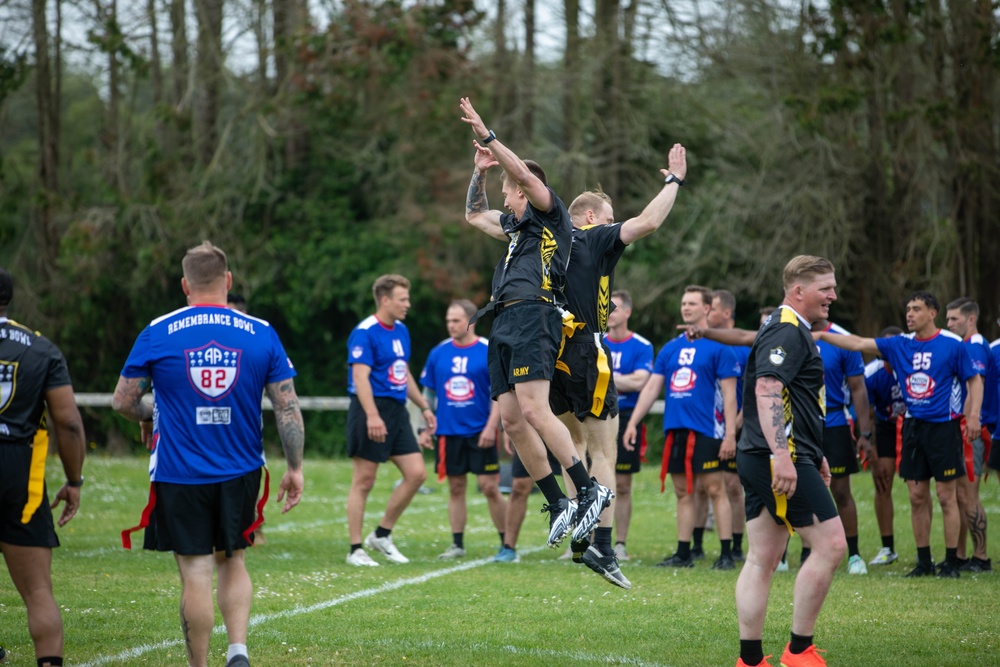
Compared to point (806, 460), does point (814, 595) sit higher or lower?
lower

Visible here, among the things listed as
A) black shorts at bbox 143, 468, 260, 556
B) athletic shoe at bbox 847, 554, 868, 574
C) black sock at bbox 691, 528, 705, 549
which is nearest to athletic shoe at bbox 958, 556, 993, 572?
athletic shoe at bbox 847, 554, 868, 574

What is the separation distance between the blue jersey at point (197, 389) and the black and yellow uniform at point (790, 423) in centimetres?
264

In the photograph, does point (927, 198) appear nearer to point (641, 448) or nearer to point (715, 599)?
point (641, 448)

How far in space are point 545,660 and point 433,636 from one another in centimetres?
88

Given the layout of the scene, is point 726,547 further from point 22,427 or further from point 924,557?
point 22,427

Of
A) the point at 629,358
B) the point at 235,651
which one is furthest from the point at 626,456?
the point at 235,651

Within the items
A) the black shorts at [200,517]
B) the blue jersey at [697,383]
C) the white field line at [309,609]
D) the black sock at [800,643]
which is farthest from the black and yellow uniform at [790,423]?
the blue jersey at [697,383]

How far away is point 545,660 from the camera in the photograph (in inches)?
235

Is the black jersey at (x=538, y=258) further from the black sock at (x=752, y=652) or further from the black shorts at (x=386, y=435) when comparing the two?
the black shorts at (x=386, y=435)

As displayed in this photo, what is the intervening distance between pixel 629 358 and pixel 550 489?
457 cm

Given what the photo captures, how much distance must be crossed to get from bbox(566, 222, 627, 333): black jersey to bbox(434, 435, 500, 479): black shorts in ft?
14.0

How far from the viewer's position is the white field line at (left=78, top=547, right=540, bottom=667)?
5934 mm

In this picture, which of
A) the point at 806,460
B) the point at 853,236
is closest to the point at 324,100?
the point at 853,236

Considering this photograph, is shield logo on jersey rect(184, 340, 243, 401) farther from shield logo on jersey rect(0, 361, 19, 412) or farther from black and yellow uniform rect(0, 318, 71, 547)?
shield logo on jersey rect(0, 361, 19, 412)
